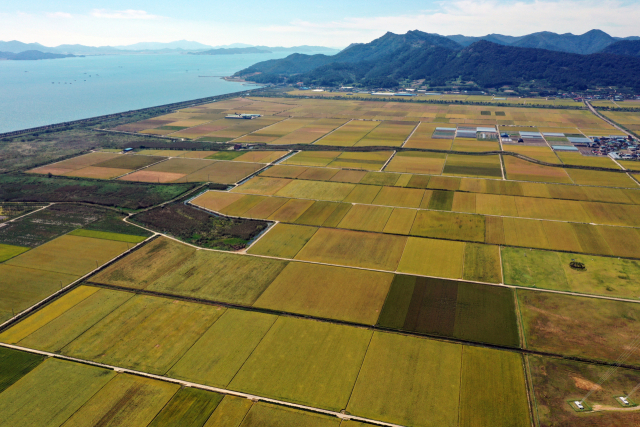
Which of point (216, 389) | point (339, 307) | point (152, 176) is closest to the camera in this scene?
point (216, 389)

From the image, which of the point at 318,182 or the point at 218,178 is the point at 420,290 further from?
the point at 218,178

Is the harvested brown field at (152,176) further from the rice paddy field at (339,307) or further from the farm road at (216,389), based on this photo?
the farm road at (216,389)

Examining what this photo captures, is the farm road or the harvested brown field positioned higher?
the harvested brown field

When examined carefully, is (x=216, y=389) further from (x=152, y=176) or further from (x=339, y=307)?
(x=152, y=176)

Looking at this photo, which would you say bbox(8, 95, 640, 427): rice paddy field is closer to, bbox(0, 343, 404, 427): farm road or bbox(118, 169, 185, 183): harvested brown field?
bbox(0, 343, 404, 427): farm road

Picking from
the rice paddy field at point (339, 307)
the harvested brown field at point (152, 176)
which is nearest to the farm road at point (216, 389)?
the rice paddy field at point (339, 307)

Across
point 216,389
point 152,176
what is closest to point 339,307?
point 216,389

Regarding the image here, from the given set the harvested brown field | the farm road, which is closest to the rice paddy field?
the farm road

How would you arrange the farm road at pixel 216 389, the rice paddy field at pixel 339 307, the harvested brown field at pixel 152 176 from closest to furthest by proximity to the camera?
the farm road at pixel 216 389, the rice paddy field at pixel 339 307, the harvested brown field at pixel 152 176

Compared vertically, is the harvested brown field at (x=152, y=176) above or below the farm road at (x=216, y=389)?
above
